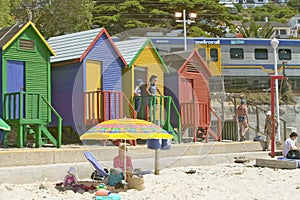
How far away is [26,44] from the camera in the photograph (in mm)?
14367

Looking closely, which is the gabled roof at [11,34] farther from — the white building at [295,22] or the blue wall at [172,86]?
the white building at [295,22]

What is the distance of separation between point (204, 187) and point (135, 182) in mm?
1460

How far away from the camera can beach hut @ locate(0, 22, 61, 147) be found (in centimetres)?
1351

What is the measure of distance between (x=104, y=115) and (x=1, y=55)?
3.39 metres

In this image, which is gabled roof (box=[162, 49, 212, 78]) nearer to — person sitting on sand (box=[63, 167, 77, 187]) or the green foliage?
person sitting on sand (box=[63, 167, 77, 187])

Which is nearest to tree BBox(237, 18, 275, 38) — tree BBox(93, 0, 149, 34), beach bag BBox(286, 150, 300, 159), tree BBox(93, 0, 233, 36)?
tree BBox(93, 0, 233, 36)

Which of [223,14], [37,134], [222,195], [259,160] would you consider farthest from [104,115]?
[223,14]

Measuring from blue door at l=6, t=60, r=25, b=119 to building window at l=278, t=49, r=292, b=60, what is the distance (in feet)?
62.2

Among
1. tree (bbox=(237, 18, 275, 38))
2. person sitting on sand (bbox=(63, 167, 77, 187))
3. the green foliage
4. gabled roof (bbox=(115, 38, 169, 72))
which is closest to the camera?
person sitting on sand (bbox=(63, 167, 77, 187))

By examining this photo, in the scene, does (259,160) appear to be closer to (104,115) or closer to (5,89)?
(104,115)

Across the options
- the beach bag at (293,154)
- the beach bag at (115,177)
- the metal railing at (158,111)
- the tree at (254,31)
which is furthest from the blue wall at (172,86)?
the tree at (254,31)

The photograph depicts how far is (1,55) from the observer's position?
13664mm

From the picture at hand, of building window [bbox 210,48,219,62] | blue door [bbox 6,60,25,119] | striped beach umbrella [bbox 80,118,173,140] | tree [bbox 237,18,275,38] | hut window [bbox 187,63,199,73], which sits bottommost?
striped beach umbrella [bbox 80,118,173,140]

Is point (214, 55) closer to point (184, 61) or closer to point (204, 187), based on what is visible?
point (184, 61)
